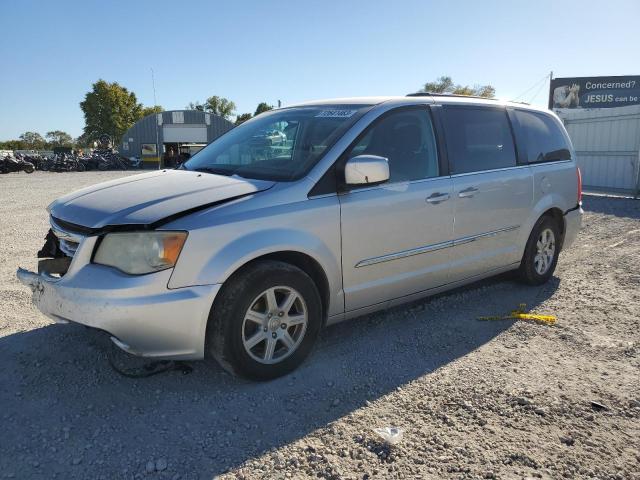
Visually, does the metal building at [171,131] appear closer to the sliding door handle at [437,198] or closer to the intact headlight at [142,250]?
the sliding door handle at [437,198]

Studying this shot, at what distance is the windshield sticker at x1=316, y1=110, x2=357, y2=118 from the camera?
371 centimetres

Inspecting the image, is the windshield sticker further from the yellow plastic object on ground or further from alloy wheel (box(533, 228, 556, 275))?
alloy wheel (box(533, 228, 556, 275))

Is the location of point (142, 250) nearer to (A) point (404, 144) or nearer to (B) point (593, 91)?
(A) point (404, 144)

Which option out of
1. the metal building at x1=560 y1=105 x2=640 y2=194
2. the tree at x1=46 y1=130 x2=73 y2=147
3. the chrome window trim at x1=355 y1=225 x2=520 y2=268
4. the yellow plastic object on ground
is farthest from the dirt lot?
the tree at x1=46 y1=130 x2=73 y2=147

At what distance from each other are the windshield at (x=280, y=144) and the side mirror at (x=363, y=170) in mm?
228

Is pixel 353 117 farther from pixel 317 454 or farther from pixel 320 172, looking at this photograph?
pixel 317 454

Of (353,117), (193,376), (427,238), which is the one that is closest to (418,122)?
(353,117)

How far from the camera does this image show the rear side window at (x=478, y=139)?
13.7 ft

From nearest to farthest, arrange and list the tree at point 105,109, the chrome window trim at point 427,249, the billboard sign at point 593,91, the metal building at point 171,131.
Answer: the chrome window trim at point 427,249 → the billboard sign at point 593,91 → the metal building at point 171,131 → the tree at point 105,109

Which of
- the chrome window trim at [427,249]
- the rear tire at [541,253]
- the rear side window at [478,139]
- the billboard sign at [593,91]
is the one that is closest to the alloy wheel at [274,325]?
the chrome window trim at [427,249]

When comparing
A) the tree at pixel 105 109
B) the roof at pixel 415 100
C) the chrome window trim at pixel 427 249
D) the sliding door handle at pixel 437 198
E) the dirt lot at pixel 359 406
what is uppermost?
the tree at pixel 105 109

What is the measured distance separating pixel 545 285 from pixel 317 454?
3.70m

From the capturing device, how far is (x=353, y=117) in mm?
3648

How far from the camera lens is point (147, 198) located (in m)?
3.11
